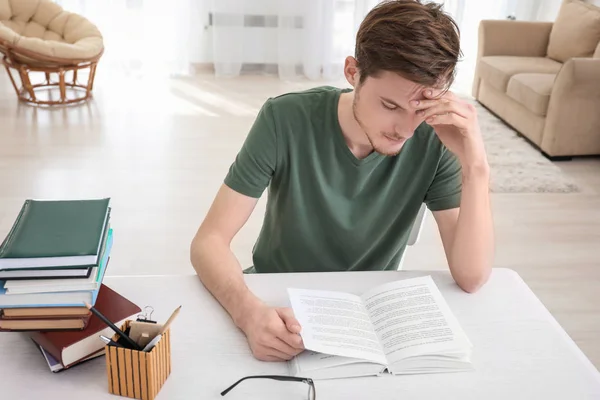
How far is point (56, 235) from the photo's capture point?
1.09m

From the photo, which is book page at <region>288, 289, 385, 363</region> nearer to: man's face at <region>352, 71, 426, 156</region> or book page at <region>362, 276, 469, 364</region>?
book page at <region>362, 276, 469, 364</region>

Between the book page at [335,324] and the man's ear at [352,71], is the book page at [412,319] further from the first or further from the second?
the man's ear at [352,71]

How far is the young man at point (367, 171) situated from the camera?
4.08 ft

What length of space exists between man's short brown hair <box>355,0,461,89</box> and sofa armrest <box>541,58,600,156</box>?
9.04ft

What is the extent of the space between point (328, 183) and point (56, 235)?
606 millimetres

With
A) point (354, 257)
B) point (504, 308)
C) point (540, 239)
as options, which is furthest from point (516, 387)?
point (540, 239)

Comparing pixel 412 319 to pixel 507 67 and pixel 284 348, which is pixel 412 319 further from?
pixel 507 67

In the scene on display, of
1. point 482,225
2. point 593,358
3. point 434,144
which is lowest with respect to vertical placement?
point 593,358

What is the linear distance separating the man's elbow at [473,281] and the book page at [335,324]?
0.78 feet

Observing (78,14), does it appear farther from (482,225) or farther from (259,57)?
(482,225)

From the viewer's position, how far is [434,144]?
4.79 feet

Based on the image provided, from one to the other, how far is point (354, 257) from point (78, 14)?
389 centimetres

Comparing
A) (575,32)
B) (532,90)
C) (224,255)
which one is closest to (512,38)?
(575,32)

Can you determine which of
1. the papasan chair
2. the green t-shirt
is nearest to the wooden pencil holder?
the green t-shirt
